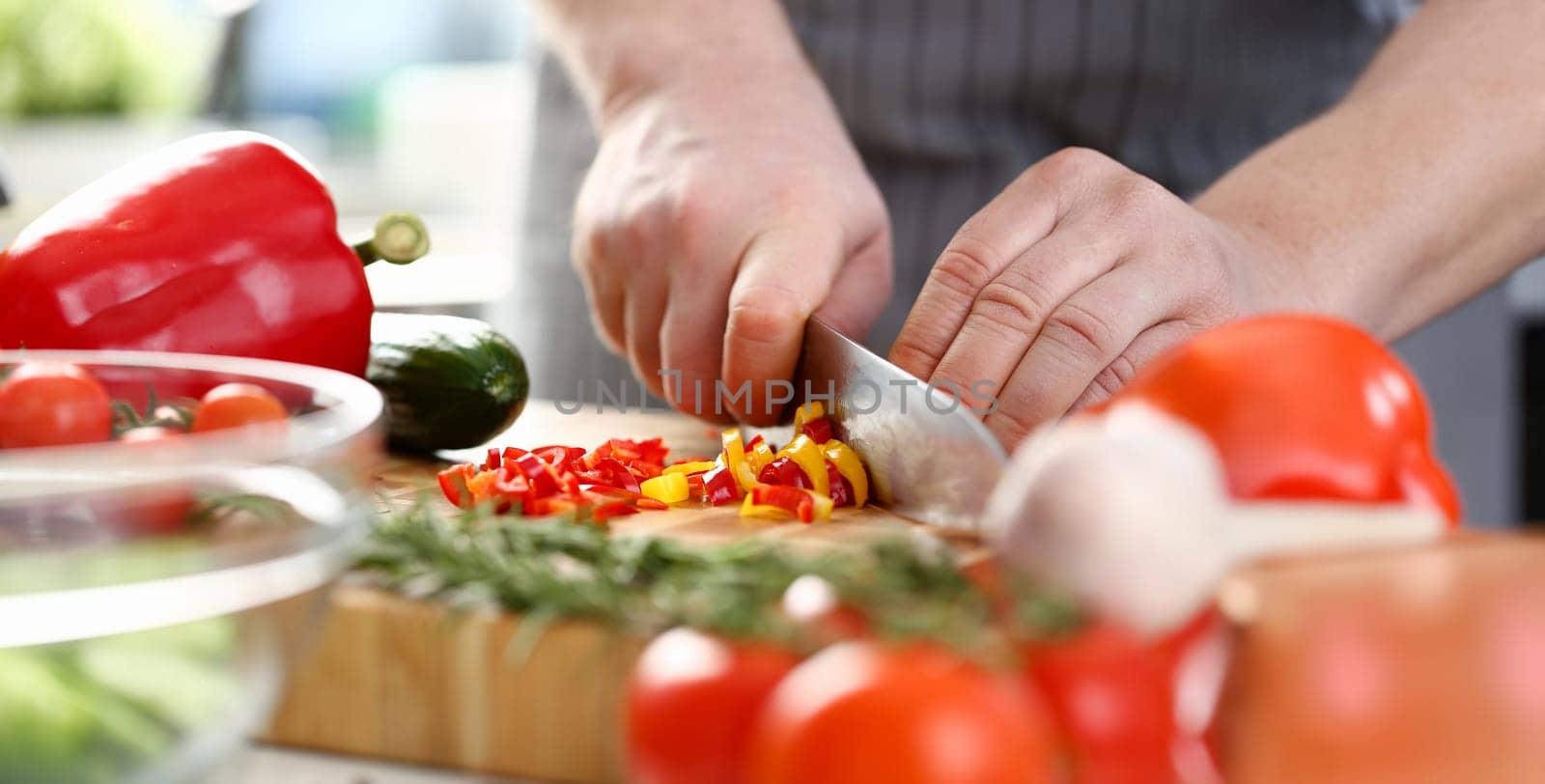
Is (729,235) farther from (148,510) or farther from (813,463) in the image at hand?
(148,510)

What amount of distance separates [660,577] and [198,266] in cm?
62

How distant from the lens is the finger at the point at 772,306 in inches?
52.0

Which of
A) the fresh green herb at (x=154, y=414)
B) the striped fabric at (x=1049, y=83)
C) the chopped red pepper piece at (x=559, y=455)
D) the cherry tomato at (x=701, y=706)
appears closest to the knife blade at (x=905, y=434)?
the chopped red pepper piece at (x=559, y=455)

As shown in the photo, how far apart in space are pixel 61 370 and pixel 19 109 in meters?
4.34

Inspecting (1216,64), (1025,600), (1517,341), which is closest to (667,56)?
(1216,64)

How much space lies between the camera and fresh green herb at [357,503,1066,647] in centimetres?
59

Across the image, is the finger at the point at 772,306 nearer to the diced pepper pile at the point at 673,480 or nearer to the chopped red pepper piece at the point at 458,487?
the diced pepper pile at the point at 673,480

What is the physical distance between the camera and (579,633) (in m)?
0.71

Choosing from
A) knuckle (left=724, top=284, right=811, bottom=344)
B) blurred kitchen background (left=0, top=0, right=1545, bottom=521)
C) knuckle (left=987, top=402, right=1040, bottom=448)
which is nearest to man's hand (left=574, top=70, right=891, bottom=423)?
knuckle (left=724, top=284, right=811, bottom=344)

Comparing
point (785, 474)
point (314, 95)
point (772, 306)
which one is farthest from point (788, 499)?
point (314, 95)

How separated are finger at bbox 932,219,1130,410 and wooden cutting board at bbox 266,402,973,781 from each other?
1.81 ft

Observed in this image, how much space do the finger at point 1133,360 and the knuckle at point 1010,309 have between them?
0.32 ft

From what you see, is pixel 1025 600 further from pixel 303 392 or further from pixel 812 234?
pixel 812 234

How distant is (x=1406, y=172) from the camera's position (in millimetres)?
1454
